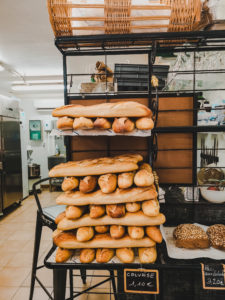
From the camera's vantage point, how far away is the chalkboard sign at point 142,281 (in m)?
0.97

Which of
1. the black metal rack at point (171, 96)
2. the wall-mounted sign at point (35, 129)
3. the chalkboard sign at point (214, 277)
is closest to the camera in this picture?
the chalkboard sign at point (214, 277)

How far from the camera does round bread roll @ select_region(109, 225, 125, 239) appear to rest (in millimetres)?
1031

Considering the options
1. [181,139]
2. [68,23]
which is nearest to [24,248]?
[181,139]

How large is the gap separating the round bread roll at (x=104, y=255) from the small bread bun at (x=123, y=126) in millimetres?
582

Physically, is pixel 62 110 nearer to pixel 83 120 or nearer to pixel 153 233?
pixel 83 120

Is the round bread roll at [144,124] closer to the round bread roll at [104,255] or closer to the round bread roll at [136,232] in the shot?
the round bread roll at [136,232]

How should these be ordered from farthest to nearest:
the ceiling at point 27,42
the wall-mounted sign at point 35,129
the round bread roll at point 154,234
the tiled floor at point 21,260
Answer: the wall-mounted sign at point 35,129 → the ceiling at point 27,42 → the tiled floor at point 21,260 → the round bread roll at point 154,234

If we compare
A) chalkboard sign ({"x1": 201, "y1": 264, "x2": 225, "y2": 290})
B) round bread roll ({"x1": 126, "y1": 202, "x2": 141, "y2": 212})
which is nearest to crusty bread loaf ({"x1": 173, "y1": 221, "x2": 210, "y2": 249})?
chalkboard sign ({"x1": 201, "y1": 264, "x2": 225, "y2": 290})

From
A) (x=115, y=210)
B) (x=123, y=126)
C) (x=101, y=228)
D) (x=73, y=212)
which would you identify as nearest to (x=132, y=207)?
(x=115, y=210)

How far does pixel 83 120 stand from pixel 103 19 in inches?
21.0

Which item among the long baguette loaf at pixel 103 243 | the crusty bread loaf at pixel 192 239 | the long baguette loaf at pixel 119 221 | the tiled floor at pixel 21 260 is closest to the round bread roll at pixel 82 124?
the long baguette loaf at pixel 119 221

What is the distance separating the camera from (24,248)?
9.75 ft

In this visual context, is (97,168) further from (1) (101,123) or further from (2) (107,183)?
(1) (101,123)

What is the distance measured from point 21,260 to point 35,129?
5131 millimetres
